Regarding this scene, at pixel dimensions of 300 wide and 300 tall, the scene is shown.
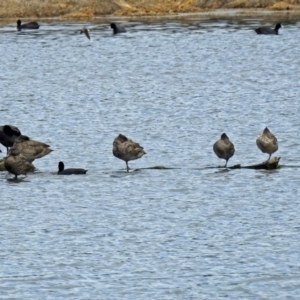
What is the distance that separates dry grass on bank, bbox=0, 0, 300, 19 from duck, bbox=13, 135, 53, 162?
47711mm

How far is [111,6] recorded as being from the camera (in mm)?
77000

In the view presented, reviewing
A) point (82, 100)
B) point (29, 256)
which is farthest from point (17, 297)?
point (82, 100)

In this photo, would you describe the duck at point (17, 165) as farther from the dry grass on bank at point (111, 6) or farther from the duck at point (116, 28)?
the dry grass on bank at point (111, 6)

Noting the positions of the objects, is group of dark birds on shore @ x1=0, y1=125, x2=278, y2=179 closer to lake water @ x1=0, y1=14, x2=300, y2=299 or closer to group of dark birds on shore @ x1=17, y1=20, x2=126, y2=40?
lake water @ x1=0, y1=14, x2=300, y2=299

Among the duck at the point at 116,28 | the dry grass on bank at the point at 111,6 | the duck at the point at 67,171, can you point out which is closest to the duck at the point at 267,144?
the duck at the point at 67,171

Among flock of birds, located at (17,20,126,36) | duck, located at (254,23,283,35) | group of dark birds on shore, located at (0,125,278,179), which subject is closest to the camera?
group of dark birds on shore, located at (0,125,278,179)

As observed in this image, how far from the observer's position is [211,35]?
214 feet

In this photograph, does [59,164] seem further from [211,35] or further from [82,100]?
[211,35]

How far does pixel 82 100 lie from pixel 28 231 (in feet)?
66.0

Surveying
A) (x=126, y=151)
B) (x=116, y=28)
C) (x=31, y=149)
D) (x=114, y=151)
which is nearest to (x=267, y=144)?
(x=126, y=151)

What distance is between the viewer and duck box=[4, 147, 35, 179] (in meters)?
26.1

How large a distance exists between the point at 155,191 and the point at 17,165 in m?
3.15

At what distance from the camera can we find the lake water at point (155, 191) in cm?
1844

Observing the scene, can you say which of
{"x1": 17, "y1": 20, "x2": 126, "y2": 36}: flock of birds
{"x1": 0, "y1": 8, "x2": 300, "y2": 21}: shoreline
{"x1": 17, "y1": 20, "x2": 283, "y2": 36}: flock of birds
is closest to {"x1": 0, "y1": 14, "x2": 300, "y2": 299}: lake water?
Answer: {"x1": 17, "y1": 20, "x2": 283, "y2": 36}: flock of birds
